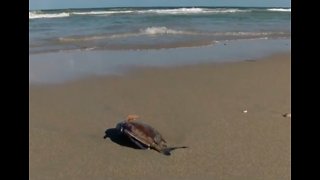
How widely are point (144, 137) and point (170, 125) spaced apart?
0.72 meters

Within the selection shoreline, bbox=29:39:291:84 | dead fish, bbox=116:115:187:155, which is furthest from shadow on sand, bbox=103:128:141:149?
shoreline, bbox=29:39:291:84

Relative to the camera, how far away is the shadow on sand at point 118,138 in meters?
3.87

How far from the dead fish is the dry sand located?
3.0 inches

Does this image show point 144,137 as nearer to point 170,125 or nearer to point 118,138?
point 118,138

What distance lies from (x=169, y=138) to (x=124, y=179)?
100cm

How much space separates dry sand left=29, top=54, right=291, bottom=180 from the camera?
340cm

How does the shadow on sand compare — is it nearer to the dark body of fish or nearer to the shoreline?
the dark body of fish

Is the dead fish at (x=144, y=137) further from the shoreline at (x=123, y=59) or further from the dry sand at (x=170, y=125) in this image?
the shoreline at (x=123, y=59)

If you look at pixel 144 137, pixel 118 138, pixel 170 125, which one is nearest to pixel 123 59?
pixel 170 125

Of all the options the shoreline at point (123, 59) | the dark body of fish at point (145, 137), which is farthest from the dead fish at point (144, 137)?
the shoreline at point (123, 59)

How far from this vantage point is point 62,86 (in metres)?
6.59

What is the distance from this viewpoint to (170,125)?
14.9 feet
